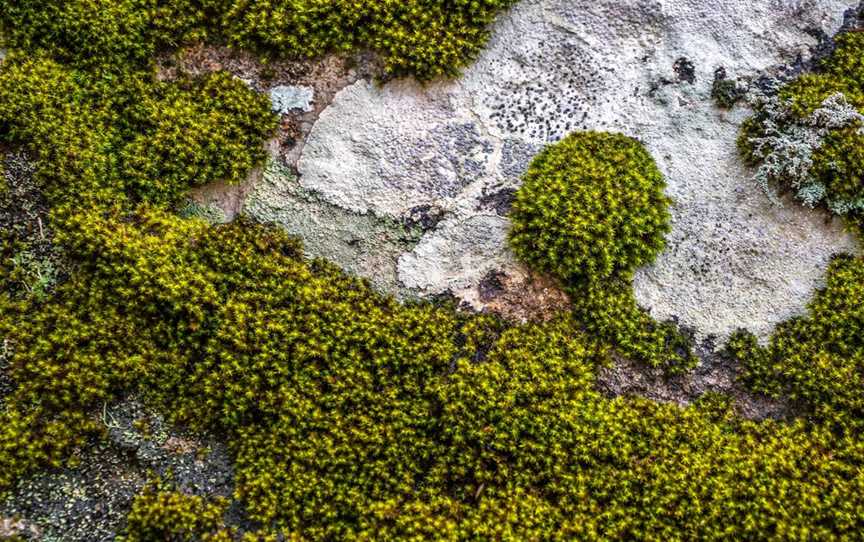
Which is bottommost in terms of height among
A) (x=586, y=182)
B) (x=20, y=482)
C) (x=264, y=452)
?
(x=20, y=482)

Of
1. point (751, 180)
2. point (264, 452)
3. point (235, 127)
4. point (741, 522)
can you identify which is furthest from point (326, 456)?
point (751, 180)

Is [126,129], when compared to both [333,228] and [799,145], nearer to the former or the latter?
[333,228]

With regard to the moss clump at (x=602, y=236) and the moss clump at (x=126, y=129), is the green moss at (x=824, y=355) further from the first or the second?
the moss clump at (x=126, y=129)

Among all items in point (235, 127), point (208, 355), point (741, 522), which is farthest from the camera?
point (235, 127)

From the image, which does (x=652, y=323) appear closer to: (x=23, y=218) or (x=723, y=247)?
(x=723, y=247)

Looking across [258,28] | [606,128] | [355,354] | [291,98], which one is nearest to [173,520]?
[355,354]

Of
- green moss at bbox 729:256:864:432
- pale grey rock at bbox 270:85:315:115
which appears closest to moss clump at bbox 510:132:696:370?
green moss at bbox 729:256:864:432
